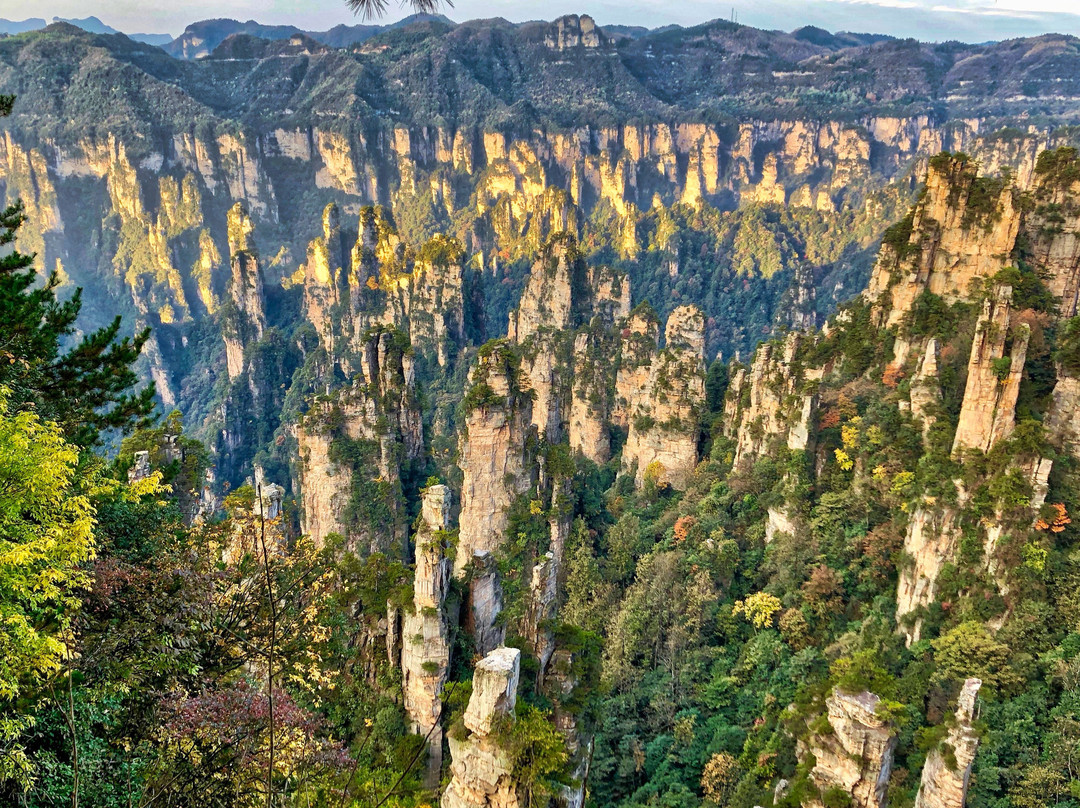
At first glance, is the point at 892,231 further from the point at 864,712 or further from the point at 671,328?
the point at 864,712

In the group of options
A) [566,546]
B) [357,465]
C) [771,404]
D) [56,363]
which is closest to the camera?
[56,363]

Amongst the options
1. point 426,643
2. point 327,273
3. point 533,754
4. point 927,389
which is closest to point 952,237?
point 927,389

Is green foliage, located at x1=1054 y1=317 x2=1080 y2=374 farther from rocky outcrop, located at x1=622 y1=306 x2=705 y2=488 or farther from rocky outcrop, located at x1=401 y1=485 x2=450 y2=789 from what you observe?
rocky outcrop, located at x1=401 y1=485 x2=450 y2=789

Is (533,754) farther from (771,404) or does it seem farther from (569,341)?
(569,341)

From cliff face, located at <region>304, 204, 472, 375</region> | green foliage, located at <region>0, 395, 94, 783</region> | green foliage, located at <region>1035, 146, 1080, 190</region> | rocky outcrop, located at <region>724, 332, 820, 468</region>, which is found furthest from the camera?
cliff face, located at <region>304, 204, 472, 375</region>

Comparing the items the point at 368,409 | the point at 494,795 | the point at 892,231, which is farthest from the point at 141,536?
the point at 892,231

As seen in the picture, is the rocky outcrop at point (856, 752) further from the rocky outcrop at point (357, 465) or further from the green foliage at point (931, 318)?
the rocky outcrop at point (357, 465)

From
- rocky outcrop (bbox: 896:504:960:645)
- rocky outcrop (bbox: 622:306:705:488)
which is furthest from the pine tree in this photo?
rocky outcrop (bbox: 622:306:705:488)

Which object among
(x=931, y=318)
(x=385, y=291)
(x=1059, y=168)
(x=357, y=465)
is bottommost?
(x=357, y=465)
